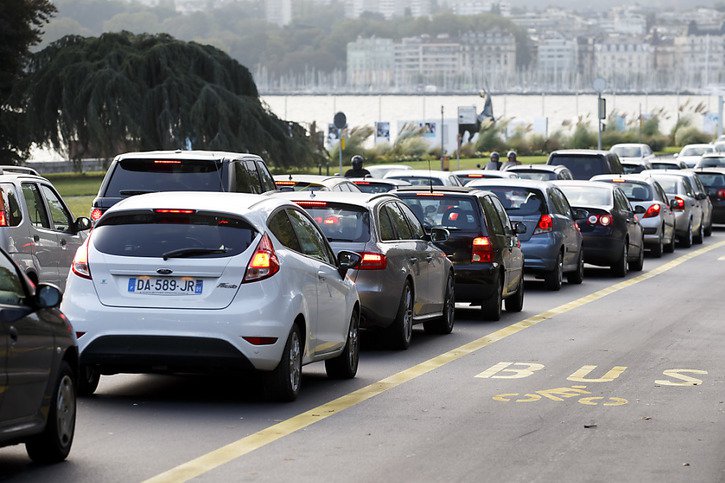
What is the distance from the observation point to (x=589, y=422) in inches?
447

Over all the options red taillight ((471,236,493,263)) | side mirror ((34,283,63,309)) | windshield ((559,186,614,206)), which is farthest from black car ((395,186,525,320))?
side mirror ((34,283,63,309))

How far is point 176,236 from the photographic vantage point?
11.9 m

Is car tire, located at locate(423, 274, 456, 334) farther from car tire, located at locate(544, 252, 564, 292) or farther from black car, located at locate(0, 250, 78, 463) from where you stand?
black car, located at locate(0, 250, 78, 463)

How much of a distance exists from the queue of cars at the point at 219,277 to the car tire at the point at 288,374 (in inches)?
0.4

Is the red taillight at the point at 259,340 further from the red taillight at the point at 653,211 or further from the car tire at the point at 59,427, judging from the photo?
the red taillight at the point at 653,211

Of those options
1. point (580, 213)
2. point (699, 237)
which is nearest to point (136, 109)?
point (699, 237)

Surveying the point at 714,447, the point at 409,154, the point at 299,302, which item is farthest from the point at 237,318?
the point at 409,154

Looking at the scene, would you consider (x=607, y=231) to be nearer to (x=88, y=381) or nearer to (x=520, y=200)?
(x=520, y=200)

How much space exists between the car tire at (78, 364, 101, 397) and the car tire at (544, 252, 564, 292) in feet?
41.0

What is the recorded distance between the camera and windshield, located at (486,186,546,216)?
24125 millimetres

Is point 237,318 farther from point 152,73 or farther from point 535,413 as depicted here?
point 152,73

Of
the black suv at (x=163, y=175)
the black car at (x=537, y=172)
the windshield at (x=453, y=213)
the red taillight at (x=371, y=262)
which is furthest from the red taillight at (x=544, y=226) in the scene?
the black car at (x=537, y=172)

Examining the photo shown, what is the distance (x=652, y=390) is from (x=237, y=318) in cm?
351

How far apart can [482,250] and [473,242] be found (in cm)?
14
